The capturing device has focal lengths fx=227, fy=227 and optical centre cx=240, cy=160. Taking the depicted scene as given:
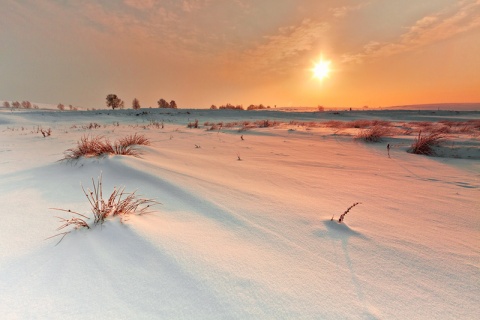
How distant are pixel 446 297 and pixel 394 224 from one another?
1.83 ft

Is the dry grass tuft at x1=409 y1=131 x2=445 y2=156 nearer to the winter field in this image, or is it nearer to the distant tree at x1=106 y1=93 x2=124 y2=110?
the winter field

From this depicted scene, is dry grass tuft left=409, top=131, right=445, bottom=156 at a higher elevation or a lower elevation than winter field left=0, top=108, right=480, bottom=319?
higher

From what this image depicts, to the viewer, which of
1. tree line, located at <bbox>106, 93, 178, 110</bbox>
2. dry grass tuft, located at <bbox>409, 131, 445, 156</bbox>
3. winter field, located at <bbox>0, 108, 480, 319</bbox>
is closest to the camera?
winter field, located at <bbox>0, 108, 480, 319</bbox>

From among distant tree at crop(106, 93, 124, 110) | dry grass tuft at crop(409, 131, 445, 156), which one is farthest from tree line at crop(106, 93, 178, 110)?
dry grass tuft at crop(409, 131, 445, 156)

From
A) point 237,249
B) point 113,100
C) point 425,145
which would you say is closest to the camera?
point 237,249

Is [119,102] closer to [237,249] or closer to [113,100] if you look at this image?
[113,100]

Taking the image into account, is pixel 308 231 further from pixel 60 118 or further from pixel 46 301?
pixel 60 118

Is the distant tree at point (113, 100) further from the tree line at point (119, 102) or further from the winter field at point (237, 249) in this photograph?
the winter field at point (237, 249)

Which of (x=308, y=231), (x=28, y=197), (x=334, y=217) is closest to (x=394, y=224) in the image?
(x=334, y=217)

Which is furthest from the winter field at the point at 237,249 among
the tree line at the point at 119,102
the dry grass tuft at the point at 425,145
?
the tree line at the point at 119,102

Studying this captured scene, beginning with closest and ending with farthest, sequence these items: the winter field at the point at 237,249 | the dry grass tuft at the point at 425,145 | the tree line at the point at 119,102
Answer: the winter field at the point at 237,249 < the dry grass tuft at the point at 425,145 < the tree line at the point at 119,102

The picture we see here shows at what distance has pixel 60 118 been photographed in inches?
474

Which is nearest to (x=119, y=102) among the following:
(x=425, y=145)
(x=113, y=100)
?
(x=113, y=100)

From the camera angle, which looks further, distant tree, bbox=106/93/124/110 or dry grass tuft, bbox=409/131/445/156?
distant tree, bbox=106/93/124/110
